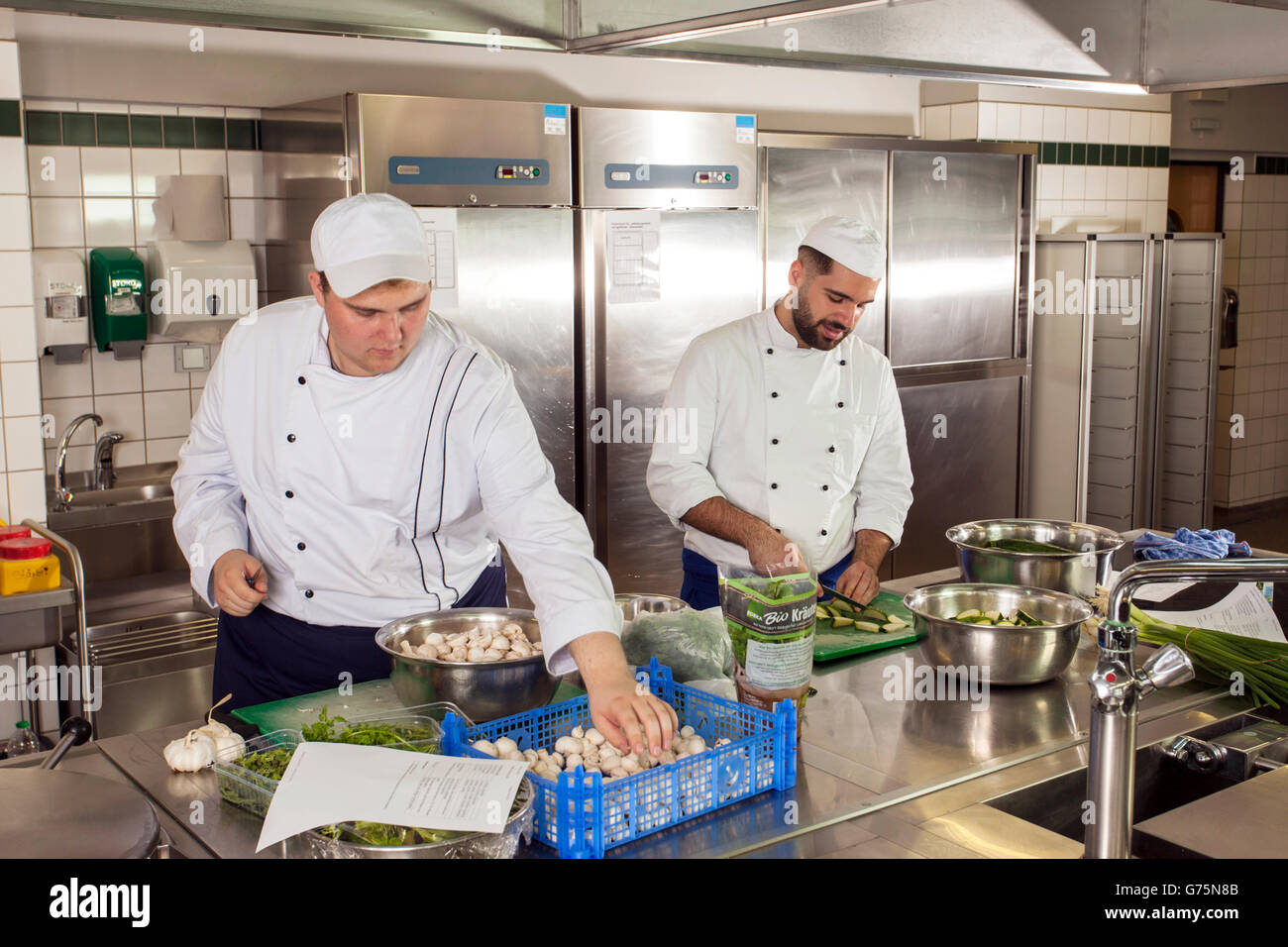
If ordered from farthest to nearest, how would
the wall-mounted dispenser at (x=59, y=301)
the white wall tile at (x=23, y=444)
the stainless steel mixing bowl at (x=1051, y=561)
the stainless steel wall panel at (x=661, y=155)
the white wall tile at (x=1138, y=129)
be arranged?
the white wall tile at (x=1138, y=129)
the stainless steel wall panel at (x=661, y=155)
the wall-mounted dispenser at (x=59, y=301)
the white wall tile at (x=23, y=444)
the stainless steel mixing bowl at (x=1051, y=561)

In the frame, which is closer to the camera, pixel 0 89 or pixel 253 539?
pixel 253 539

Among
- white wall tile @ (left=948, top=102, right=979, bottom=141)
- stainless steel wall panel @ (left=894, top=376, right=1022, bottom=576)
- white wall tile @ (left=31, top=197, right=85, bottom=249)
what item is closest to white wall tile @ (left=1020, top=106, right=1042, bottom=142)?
white wall tile @ (left=948, top=102, right=979, bottom=141)

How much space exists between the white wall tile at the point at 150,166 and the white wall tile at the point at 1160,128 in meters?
5.08

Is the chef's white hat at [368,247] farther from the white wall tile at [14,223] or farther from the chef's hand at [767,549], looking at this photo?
the white wall tile at [14,223]

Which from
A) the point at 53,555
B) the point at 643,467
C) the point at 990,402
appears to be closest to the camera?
the point at 53,555

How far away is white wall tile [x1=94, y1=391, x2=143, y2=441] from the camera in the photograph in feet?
13.3

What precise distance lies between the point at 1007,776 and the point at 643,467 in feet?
8.87

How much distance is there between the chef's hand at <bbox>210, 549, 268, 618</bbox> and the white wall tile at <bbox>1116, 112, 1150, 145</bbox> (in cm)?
581

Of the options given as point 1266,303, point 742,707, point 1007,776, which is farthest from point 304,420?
point 1266,303

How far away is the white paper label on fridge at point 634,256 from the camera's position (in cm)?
429

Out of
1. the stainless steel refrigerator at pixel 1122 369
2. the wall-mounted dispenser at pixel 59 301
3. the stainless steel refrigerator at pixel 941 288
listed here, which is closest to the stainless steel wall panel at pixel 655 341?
the stainless steel refrigerator at pixel 941 288

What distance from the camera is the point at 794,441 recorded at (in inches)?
122

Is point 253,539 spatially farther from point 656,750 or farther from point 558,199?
point 558,199

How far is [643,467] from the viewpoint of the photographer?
14.7ft
